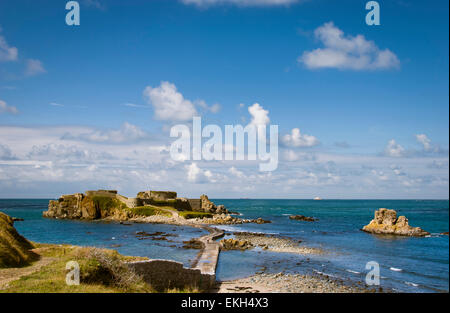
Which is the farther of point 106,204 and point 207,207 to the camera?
point 207,207

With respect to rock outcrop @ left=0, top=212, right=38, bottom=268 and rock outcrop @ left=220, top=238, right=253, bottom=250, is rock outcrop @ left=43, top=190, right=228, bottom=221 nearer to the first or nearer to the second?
rock outcrop @ left=220, top=238, right=253, bottom=250

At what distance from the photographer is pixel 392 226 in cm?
6819

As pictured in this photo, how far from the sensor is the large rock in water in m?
66.4

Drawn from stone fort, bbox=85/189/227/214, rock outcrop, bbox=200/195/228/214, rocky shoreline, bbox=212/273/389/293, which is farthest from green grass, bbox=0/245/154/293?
rock outcrop, bbox=200/195/228/214

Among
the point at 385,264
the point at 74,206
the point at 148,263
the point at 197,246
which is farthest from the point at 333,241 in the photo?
the point at 74,206

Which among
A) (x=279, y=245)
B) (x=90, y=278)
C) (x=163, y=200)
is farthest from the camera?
(x=163, y=200)

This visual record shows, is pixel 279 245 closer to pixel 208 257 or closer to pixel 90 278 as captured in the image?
pixel 208 257

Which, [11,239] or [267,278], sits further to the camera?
[267,278]

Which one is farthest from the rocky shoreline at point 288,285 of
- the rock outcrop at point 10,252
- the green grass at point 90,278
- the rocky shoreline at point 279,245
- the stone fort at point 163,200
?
the stone fort at point 163,200

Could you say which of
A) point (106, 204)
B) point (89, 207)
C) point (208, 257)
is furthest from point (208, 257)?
point (89, 207)

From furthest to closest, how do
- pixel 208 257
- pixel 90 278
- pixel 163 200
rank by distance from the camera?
pixel 163 200 → pixel 208 257 → pixel 90 278
